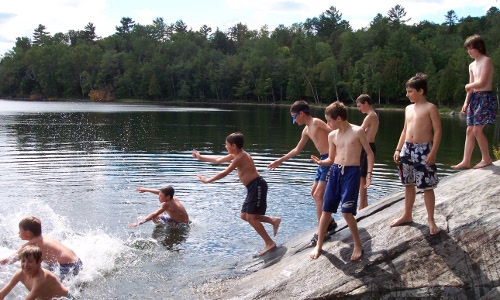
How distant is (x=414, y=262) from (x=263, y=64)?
342 ft

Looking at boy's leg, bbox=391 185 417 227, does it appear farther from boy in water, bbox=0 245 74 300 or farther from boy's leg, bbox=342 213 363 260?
boy in water, bbox=0 245 74 300

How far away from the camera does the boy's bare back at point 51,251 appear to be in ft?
25.7

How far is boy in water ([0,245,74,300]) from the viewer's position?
6.50 metres

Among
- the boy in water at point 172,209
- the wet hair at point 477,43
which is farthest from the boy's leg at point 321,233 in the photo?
the boy in water at point 172,209

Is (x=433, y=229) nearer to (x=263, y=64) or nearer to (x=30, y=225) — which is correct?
(x=30, y=225)

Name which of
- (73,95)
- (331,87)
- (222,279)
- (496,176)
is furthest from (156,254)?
(73,95)

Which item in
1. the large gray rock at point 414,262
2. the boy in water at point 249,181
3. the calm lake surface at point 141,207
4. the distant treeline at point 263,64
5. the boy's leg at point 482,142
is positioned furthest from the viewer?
the distant treeline at point 263,64

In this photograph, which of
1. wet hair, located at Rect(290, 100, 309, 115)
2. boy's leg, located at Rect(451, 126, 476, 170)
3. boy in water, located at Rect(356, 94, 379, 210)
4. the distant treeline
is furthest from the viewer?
the distant treeline

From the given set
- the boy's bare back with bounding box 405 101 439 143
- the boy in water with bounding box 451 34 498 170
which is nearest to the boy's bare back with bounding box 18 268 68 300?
→ the boy's bare back with bounding box 405 101 439 143

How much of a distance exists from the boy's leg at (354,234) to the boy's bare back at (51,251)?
447 cm

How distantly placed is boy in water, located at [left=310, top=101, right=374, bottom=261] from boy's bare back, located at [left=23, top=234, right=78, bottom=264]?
3923 mm

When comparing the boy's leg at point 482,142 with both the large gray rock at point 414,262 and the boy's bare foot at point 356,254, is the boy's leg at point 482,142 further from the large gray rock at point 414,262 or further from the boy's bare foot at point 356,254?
the boy's bare foot at point 356,254

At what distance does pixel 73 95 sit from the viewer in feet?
407

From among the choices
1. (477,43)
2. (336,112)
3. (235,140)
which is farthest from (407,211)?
(235,140)
